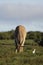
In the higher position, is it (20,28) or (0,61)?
(20,28)

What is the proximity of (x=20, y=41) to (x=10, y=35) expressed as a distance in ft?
106

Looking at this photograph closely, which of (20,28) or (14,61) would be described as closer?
(14,61)

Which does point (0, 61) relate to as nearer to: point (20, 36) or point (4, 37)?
point (20, 36)

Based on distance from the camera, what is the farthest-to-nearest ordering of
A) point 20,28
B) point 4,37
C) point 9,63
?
1. point 4,37
2. point 20,28
3. point 9,63

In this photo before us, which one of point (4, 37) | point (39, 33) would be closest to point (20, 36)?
point (4, 37)

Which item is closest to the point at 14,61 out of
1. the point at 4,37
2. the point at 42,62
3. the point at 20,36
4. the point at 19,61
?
the point at 19,61

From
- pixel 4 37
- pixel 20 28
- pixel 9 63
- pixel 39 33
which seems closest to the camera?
pixel 9 63

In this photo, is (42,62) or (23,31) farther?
(23,31)

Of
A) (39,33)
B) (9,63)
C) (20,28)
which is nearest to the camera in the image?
(9,63)

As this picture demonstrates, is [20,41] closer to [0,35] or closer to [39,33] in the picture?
[0,35]

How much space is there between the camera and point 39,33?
60219mm

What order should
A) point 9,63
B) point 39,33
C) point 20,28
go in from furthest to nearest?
point 39,33 < point 20,28 < point 9,63

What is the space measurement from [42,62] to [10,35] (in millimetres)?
40096

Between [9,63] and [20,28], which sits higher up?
[20,28]
